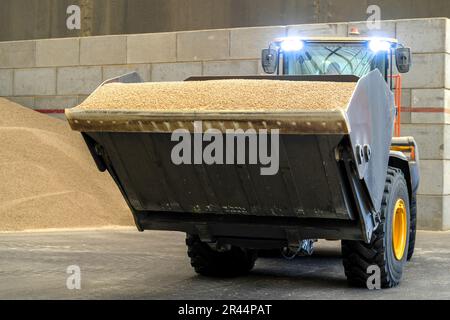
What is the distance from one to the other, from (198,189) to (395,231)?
2.29 metres

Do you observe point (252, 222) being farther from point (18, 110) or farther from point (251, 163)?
point (18, 110)

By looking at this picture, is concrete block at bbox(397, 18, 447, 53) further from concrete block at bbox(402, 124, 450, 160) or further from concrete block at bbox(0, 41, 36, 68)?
concrete block at bbox(0, 41, 36, 68)

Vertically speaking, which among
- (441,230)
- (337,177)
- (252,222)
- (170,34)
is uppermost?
(170,34)

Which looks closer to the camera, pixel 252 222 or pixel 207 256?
pixel 252 222

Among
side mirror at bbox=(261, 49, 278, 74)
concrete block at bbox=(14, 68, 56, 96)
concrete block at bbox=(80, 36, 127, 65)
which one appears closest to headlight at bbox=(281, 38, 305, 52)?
side mirror at bbox=(261, 49, 278, 74)

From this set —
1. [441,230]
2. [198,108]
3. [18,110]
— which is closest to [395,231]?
[198,108]

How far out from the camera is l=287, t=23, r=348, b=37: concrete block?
1498 centimetres

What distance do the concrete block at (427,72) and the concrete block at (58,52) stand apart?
7295 millimetres

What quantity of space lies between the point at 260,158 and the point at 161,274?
237cm

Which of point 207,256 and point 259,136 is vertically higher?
point 259,136

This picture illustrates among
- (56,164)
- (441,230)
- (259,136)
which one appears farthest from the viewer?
(56,164)

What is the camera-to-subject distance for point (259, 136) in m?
6.45

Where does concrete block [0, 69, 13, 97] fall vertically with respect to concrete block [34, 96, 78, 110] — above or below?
above

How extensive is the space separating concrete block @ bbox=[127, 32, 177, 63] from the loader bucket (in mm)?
9174
